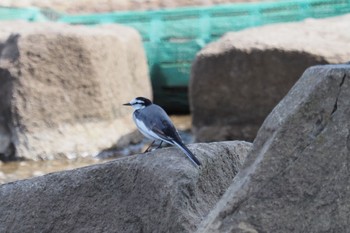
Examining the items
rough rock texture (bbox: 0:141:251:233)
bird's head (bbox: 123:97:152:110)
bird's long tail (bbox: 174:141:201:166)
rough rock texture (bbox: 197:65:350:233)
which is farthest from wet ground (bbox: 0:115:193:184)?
rough rock texture (bbox: 197:65:350:233)

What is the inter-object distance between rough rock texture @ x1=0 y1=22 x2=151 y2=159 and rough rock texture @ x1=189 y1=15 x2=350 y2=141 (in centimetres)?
78

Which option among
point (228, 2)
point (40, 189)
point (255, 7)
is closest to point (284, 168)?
point (40, 189)

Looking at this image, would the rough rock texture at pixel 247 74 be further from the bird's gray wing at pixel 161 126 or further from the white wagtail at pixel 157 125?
the bird's gray wing at pixel 161 126

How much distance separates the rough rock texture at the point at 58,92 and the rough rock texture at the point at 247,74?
784 mm

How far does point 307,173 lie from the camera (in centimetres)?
247

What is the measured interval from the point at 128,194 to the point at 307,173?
3.17ft

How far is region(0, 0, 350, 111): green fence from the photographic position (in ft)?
30.2

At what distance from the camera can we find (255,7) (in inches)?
366

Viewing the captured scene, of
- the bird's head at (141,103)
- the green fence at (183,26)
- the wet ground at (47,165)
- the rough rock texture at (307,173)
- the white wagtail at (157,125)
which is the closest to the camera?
the rough rock texture at (307,173)

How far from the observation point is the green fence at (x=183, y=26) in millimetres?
9203

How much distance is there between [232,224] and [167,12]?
23.7ft

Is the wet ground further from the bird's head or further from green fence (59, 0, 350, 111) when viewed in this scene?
the bird's head

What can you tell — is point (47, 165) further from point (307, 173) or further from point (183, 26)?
point (307, 173)

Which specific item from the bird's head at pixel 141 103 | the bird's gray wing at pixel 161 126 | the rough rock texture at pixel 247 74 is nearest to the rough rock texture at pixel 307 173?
the bird's gray wing at pixel 161 126
